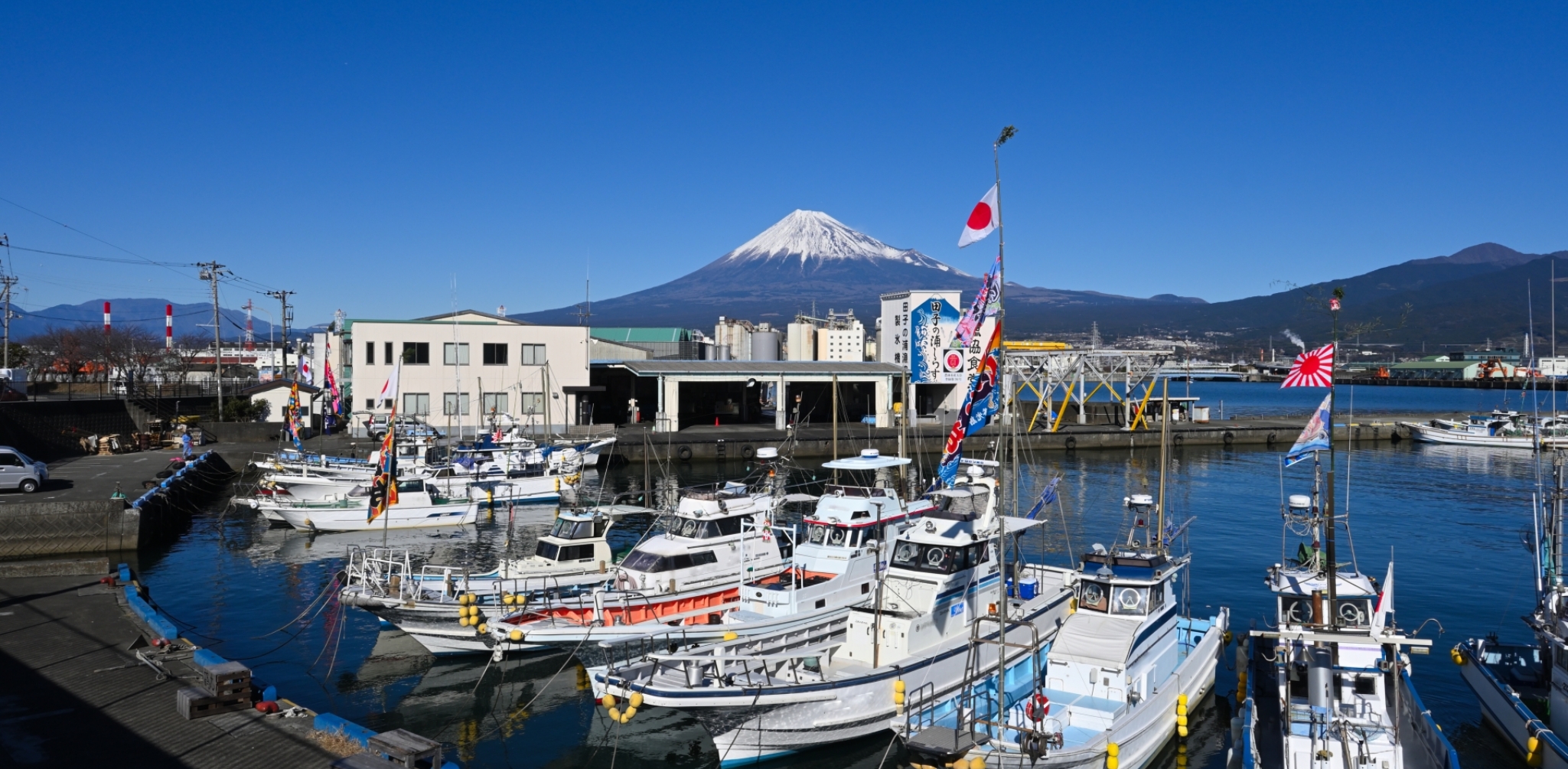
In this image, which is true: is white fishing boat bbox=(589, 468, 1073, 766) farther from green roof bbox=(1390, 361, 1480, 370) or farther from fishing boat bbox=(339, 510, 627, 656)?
green roof bbox=(1390, 361, 1480, 370)

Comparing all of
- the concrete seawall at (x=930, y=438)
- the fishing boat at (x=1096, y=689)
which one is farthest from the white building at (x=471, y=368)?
the fishing boat at (x=1096, y=689)

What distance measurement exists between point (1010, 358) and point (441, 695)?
40375 millimetres

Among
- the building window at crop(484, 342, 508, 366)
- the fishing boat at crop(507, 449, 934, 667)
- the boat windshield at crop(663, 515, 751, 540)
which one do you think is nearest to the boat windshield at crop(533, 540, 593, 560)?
the boat windshield at crop(663, 515, 751, 540)

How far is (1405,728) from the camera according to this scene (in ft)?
41.6

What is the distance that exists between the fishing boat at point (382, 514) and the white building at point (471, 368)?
45.7ft

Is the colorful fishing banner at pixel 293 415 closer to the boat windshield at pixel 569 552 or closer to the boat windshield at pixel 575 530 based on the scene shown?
the boat windshield at pixel 575 530

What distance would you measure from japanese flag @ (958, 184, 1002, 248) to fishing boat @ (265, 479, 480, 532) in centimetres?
2357

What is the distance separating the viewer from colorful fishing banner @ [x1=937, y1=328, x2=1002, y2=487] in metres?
13.7

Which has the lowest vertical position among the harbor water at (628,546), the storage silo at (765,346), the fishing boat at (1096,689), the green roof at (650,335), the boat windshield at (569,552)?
the harbor water at (628,546)

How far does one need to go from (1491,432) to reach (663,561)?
61.8 metres

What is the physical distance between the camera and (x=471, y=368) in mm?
48844

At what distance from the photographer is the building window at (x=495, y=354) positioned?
49.3 metres

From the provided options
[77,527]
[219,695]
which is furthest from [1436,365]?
[219,695]

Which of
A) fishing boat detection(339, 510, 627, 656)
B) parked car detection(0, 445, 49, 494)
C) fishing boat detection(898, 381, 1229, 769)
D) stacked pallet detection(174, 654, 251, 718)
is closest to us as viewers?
fishing boat detection(898, 381, 1229, 769)
